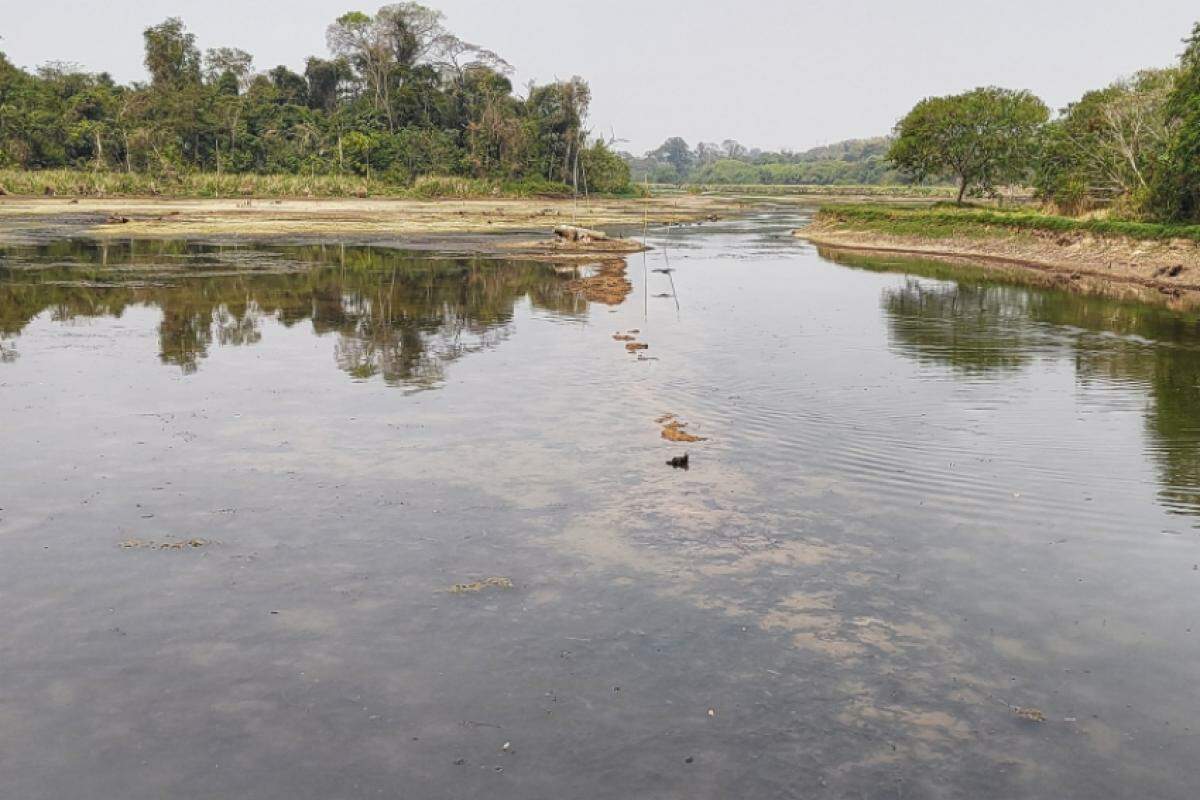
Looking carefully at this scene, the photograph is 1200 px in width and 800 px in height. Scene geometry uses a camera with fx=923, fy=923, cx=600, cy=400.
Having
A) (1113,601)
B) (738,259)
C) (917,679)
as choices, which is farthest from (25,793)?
(738,259)

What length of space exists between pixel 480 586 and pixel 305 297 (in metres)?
26.9

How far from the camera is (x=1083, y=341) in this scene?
28.9 metres

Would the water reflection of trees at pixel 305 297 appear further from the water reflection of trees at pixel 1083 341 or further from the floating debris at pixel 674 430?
the water reflection of trees at pixel 1083 341

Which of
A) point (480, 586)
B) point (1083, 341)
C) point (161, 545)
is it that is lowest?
point (480, 586)

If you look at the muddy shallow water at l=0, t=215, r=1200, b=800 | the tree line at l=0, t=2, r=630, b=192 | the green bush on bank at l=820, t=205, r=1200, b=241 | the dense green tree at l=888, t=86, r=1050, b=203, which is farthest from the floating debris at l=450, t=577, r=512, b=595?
the tree line at l=0, t=2, r=630, b=192

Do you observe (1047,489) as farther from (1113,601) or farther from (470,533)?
(470,533)

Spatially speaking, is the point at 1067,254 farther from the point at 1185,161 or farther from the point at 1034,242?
the point at 1185,161

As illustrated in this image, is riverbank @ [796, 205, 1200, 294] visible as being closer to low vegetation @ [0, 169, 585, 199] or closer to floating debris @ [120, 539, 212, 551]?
floating debris @ [120, 539, 212, 551]

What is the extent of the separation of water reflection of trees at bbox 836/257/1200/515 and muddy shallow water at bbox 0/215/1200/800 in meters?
0.33

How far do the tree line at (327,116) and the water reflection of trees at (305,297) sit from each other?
5547cm

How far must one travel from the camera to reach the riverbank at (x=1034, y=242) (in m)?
43.8

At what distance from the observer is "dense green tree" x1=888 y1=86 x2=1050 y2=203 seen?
7300 centimetres

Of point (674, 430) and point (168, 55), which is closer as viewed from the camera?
point (674, 430)

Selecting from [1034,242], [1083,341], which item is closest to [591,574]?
[1083,341]
